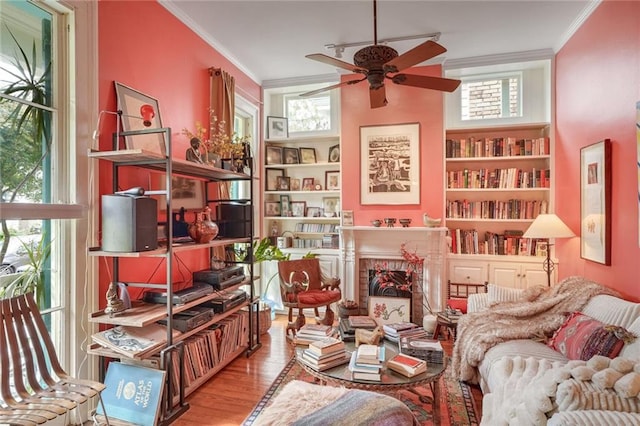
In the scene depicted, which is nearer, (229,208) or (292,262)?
(229,208)

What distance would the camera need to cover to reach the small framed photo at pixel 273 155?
4.80 meters

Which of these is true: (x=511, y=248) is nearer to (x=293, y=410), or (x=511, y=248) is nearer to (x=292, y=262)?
(x=292, y=262)

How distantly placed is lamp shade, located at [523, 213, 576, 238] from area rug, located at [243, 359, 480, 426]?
5.08 ft

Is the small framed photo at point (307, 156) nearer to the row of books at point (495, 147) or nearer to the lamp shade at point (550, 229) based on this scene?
the row of books at point (495, 147)

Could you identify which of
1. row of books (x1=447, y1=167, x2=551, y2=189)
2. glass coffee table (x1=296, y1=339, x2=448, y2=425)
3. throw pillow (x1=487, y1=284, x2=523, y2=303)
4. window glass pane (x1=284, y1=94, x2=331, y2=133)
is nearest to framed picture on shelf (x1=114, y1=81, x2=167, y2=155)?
glass coffee table (x1=296, y1=339, x2=448, y2=425)

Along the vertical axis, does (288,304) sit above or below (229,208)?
below

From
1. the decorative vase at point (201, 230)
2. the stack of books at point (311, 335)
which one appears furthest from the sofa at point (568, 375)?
the decorative vase at point (201, 230)

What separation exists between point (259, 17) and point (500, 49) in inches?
A: 105

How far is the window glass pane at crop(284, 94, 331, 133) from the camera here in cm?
477

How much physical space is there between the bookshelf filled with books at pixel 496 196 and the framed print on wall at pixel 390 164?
43 centimetres

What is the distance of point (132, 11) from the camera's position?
263 centimetres

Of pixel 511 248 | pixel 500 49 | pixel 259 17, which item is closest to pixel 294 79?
pixel 259 17

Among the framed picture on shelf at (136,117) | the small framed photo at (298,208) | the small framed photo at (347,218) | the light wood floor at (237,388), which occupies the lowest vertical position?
the light wood floor at (237,388)

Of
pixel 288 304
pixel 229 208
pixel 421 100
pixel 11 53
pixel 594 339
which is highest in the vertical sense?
pixel 421 100
